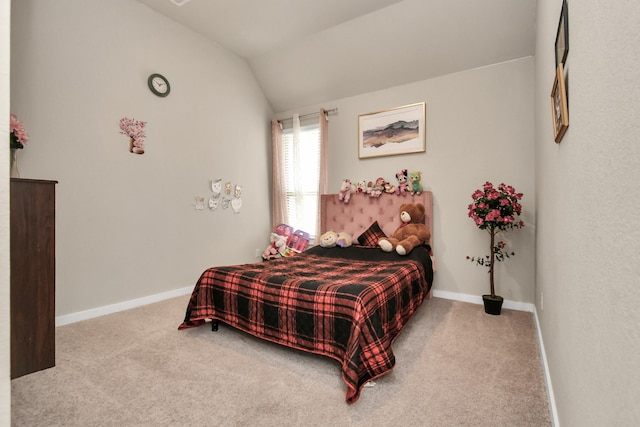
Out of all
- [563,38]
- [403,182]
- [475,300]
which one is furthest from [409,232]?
[563,38]

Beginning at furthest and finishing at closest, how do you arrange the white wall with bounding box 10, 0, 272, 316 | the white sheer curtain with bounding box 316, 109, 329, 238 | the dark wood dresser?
the white sheer curtain with bounding box 316, 109, 329, 238 < the white wall with bounding box 10, 0, 272, 316 < the dark wood dresser

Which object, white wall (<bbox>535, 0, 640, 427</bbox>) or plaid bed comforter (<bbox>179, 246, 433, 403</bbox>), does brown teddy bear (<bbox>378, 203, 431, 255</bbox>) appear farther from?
white wall (<bbox>535, 0, 640, 427</bbox>)

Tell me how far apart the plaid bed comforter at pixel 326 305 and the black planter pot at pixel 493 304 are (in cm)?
62

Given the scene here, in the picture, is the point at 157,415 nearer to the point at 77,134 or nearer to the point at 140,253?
the point at 140,253

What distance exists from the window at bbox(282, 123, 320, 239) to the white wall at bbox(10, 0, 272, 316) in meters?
0.76

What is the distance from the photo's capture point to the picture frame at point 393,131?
372 centimetres

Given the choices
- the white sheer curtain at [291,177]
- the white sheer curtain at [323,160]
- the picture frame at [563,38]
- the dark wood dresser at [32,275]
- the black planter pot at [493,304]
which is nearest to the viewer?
the picture frame at [563,38]

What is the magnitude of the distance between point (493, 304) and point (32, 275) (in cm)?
344

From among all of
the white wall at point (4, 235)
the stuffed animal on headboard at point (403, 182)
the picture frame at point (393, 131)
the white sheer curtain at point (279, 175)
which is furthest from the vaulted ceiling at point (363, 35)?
the white wall at point (4, 235)

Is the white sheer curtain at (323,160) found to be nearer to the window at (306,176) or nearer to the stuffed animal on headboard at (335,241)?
the window at (306,176)

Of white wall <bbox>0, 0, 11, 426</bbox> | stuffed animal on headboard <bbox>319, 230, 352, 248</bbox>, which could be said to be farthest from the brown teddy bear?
white wall <bbox>0, 0, 11, 426</bbox>

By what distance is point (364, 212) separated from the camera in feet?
13.2

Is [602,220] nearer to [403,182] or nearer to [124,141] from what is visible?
[403,182]

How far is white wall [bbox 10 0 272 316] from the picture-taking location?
2.65m
